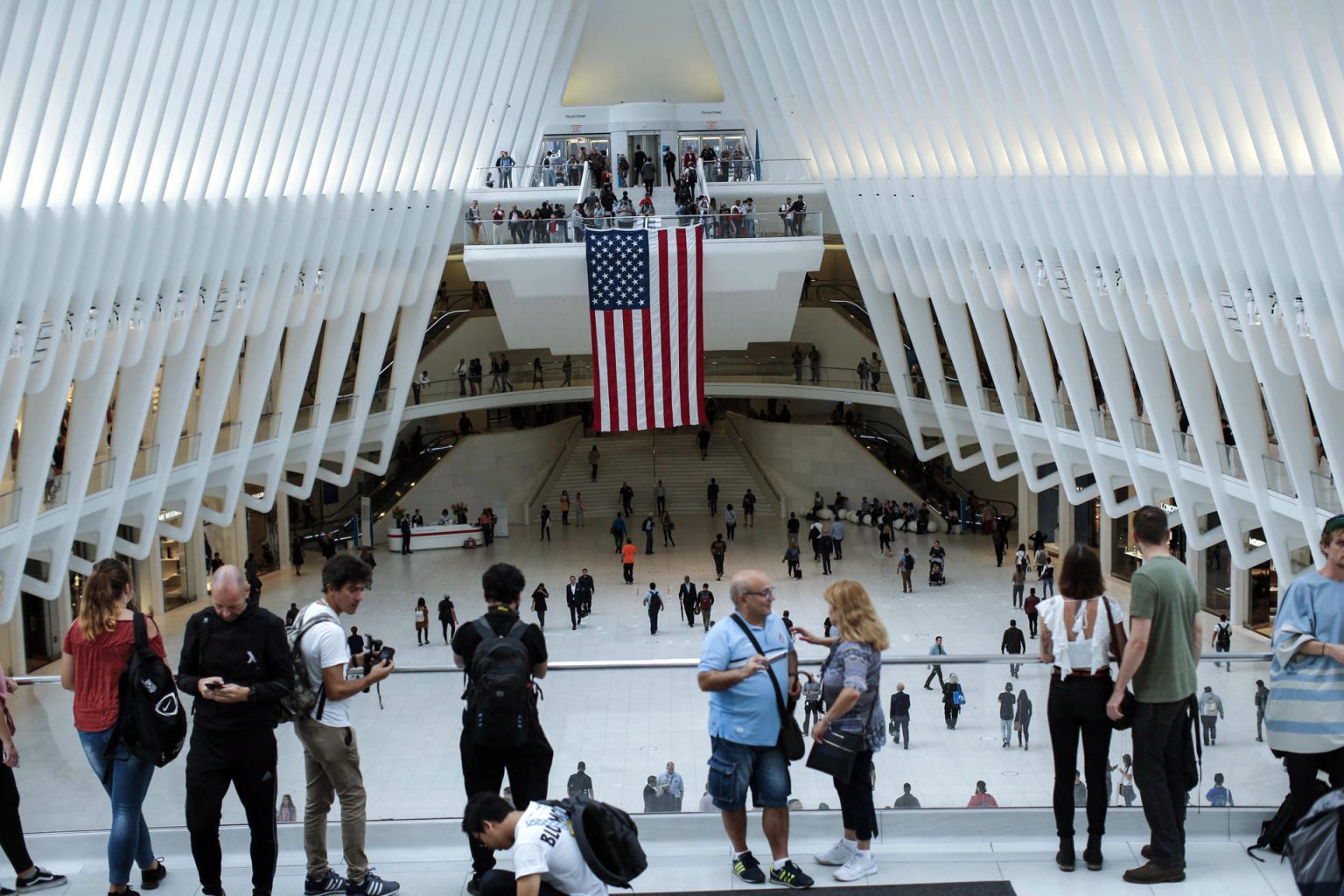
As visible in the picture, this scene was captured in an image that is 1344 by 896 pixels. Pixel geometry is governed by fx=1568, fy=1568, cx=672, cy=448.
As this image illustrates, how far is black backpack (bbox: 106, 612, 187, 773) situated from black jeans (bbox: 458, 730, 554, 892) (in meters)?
1.16

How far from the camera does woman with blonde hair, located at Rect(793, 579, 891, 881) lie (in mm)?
6238

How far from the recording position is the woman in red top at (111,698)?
20.4ft

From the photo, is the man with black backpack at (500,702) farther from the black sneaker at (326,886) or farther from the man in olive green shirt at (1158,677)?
the man in olive green shirt at (1158,677)

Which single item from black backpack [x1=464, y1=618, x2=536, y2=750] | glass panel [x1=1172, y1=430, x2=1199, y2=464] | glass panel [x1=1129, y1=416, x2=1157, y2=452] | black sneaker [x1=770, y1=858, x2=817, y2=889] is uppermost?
glass panel [x1=1129, y1=416, x2=1157, y2=452]

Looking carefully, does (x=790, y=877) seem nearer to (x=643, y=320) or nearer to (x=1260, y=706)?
(x=1260, y=706)

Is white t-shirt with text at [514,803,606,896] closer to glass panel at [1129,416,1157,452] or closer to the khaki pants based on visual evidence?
the khaki pants

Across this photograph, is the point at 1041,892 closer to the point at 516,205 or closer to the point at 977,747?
the point at 977,747

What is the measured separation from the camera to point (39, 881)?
650 cm

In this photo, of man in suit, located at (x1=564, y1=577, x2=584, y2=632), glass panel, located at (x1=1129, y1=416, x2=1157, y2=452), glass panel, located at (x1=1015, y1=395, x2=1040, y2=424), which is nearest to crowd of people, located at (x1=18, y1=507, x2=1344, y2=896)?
glass panel, located at (x1=1129, y1=416, x2=1157, y2=452)

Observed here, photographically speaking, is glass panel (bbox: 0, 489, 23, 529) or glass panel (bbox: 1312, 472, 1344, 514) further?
glass panel (bbox: 0, 489, 23, 529)

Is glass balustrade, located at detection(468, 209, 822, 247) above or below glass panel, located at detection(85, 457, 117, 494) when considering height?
above

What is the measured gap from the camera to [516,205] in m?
33.3

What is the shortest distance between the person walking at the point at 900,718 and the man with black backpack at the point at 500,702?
1557 millimetres

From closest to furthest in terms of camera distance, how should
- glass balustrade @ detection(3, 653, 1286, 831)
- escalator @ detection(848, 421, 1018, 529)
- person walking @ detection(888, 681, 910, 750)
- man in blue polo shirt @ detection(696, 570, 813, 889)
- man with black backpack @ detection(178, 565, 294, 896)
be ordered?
man with black backpack @ detection(178, 565, 294, 896)
man in blue polo shirt @ detection(696, 570, 813, 889)
glass balustrade @ detection(3, 653, 1286, 831)
person walking @ detection(888, 681, 910, 750)
escalator @ detection(848, 421, 1018, 529)
